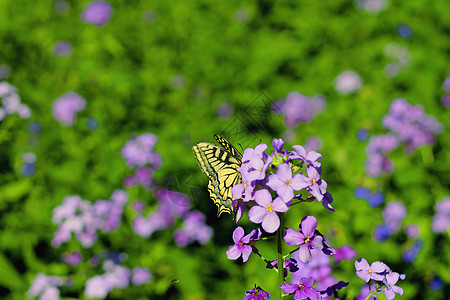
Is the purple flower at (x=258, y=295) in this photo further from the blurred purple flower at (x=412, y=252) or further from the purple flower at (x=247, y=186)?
the blurred purple flower at (x=412, y=252)

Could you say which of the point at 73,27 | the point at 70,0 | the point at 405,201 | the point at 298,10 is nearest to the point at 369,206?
the point at 405,201

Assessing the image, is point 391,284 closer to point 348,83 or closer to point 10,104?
point 10,104

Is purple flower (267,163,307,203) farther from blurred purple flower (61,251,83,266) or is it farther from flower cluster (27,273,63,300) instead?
blurred purple flower (61,251,83,266)

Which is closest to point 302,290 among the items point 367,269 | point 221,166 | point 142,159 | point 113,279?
point 367,269

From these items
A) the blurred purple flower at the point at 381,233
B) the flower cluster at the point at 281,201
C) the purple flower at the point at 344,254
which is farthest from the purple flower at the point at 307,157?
the blurred purple flower at the point at 381,233

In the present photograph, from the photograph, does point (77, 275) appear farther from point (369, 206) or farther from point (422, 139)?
point (422, 139)

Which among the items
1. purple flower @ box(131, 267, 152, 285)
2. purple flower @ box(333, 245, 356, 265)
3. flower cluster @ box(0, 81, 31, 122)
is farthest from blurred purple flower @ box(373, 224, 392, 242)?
flower cluster @ box(0, 81, 31, 122)
